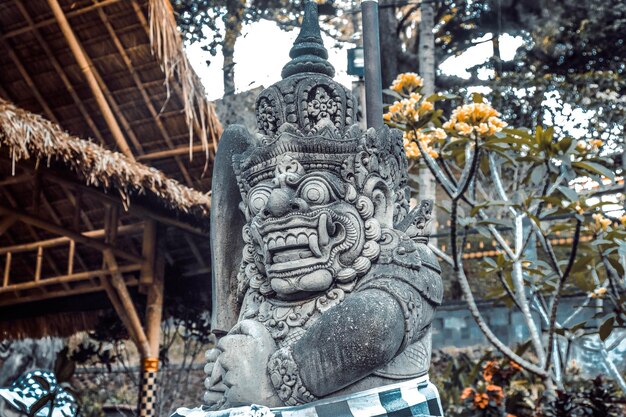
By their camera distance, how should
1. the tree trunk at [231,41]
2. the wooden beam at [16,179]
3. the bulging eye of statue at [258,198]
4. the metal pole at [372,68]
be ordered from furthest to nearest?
the tree trunk at [231,41] < the wooden beam at [16,179] < the metal pole at [372,68] < the bulging eye of statue at [258,198]

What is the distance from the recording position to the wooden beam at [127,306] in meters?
6.79

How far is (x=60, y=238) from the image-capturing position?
769 cm

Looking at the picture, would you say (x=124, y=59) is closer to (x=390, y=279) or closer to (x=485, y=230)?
(x=485, y=230)

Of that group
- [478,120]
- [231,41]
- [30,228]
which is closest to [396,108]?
[478,120]

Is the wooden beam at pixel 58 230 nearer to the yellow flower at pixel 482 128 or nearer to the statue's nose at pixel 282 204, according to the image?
the yellow flower at pixel 482 128

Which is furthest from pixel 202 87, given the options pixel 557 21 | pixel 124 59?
pixel 557 21

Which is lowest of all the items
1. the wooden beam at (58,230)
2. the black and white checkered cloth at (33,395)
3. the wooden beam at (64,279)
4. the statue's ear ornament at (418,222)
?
the black and white checkered cloth at (33,395)

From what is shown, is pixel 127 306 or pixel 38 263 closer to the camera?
pixel 127 306

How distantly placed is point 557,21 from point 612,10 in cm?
69

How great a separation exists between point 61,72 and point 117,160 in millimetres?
1832

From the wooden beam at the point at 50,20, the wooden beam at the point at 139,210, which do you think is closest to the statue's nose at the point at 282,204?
the wooden beam at the point at 139,210

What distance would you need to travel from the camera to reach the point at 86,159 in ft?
18.8

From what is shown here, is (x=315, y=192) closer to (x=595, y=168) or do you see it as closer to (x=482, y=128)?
(x=482, y=128)

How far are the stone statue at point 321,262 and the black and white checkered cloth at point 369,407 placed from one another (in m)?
0.02
